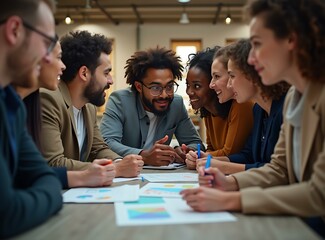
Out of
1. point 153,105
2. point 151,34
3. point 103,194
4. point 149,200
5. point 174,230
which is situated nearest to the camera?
point 174,230

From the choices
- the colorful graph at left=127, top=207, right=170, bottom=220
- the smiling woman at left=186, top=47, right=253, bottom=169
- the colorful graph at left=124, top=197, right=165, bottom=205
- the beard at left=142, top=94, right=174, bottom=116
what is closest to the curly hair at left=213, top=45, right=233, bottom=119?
the smiling woman at left=186, top=47, right=253, bottom=169

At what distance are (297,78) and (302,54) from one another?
0.11 metres

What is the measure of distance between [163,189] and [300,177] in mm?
553

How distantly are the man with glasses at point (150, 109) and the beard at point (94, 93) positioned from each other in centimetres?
36

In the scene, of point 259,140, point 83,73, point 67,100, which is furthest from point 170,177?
point 83,73

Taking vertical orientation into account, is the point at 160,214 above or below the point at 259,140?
below

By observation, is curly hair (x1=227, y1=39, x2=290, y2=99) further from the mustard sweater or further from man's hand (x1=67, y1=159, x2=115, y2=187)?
man's hand (x1=67, y1=159, x2=115, y2=187)

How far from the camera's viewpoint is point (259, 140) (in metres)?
2.15

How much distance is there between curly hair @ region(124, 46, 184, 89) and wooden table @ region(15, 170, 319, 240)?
2091 mm

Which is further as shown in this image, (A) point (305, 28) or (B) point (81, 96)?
(B) point (81, 96)

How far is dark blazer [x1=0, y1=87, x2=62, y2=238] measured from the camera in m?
0.98

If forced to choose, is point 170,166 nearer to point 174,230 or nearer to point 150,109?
point 150,109

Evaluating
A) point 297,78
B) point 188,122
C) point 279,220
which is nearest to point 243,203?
point 279,220

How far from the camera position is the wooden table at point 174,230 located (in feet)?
3.26
